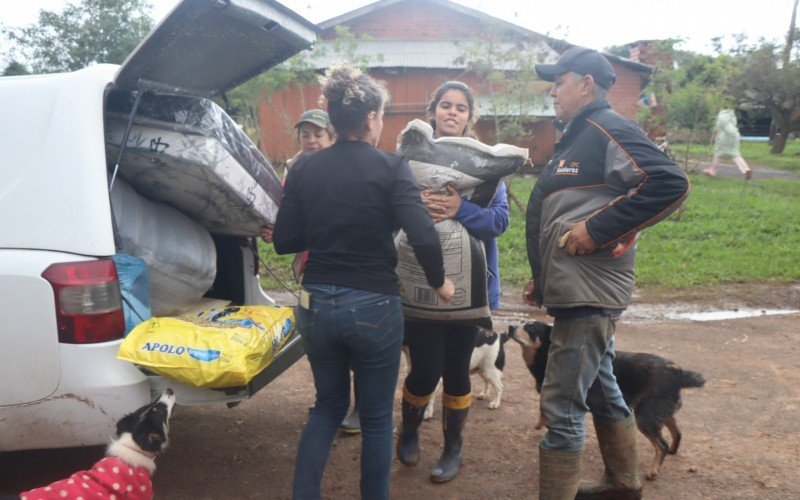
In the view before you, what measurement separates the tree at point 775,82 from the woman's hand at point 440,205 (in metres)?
24.8

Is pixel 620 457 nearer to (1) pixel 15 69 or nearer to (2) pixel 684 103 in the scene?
(2) pixel 684 103

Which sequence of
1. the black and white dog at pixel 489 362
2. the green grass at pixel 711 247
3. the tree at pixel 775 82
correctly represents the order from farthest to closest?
the tree at pixel 775 82, the green grass at pixel 711 247, the black and white dog at pixel 489 362

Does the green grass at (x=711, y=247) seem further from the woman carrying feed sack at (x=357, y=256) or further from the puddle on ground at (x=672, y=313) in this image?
the woman carrying feed sack at (x=357, y=256)

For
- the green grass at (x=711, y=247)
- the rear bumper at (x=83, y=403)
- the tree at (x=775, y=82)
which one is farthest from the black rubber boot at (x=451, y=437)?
the tree at (x=775, y=82)

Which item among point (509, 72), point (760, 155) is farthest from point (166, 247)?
point (760, 155)

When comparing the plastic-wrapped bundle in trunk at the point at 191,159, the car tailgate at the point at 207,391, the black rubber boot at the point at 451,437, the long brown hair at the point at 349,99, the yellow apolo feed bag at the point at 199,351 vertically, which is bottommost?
the black rubber boot at the point at 451,437

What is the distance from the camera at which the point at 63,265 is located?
286cm

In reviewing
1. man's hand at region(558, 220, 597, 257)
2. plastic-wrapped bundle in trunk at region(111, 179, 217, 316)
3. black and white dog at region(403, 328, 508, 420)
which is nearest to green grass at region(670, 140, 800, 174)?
black and white dog at region(403, 328, 508, 420)

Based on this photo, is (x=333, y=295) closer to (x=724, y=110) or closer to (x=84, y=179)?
(x=84, y=179)

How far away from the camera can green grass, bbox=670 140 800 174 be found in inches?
741

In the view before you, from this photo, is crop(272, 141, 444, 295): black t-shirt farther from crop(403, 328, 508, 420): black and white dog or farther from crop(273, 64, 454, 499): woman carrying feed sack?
crop(403, 328, 508, 420): black and white dog

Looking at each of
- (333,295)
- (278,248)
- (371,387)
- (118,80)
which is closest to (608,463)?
(371,387)

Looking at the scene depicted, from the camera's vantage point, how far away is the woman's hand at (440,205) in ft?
10.8

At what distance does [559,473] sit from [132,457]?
180cm
